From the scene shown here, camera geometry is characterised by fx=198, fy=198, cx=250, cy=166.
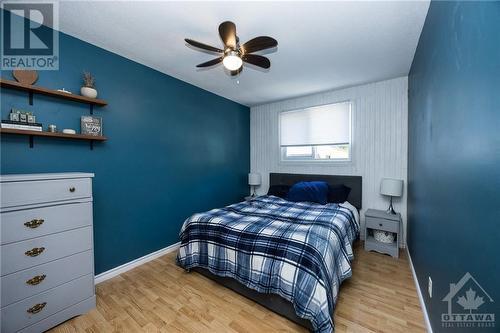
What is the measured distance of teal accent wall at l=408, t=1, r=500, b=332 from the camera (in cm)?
74

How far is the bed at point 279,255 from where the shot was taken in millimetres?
1532

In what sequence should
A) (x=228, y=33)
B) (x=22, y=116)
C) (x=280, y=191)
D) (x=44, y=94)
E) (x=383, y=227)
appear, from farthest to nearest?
(x=280, y=191) < (x=383, y=227) < (x=44, y=94) < (x=22, y=116) < (x=228, y=33)

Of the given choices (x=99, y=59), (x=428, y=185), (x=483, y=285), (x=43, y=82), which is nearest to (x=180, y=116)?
(x=99, y=59)

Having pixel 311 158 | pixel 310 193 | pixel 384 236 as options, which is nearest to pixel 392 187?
pixel 384 236

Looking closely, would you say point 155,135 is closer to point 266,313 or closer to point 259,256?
point 259,256

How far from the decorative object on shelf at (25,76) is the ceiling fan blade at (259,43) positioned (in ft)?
6.24

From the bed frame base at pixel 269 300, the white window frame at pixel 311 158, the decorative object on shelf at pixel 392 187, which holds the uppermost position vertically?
the white window frame at pixel 311 158

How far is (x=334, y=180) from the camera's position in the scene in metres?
3.56

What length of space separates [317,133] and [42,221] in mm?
3838

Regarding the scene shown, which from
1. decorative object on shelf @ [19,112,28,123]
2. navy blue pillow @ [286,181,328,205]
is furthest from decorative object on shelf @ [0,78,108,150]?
navy blue pillow @ [286,181,328,205]

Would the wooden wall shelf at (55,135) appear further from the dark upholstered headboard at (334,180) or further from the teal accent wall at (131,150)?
the dark upholstered headboard at (334,180)

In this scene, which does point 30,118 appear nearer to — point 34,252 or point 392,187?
point 34,252

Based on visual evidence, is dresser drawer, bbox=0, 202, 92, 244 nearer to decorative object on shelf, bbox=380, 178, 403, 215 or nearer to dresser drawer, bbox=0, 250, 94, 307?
dresser drawer, bbox=0, 250, 94, 307

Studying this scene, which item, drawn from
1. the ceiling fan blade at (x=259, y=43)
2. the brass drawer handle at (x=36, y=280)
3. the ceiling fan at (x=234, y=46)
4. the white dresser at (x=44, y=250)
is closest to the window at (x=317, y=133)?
the ceiling fan at (x=234, y=46)
